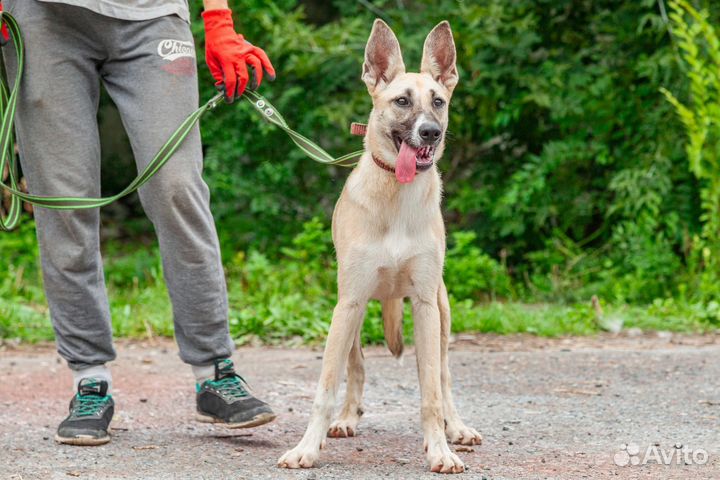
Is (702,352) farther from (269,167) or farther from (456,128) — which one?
(269,167)

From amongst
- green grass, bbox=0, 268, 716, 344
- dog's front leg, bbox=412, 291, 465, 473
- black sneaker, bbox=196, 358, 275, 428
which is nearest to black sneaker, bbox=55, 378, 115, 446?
black sneaker, bbox=196, 358, 275, 428

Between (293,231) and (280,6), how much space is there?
1.87 meters

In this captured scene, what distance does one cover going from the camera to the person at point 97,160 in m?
3.77

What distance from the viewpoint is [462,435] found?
390cm

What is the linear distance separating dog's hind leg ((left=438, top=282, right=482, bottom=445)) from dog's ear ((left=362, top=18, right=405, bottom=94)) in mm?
839

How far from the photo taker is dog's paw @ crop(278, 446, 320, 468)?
3.50m

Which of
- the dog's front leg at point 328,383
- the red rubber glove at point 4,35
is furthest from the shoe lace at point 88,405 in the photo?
Answer: the red rubber glove at point 4,35

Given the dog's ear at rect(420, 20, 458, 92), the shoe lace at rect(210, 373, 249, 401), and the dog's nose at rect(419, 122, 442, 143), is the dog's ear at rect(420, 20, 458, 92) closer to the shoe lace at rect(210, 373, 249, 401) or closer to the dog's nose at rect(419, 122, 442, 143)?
the dog's nose at rect(419, 122, 442, 143)

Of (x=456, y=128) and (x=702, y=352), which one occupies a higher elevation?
(x=456, y=128)

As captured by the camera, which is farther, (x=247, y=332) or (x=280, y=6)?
(x=280, y=6)

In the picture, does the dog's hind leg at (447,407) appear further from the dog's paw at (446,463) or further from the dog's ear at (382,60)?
the dog's ear at (382,60)

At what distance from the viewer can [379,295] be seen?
378 cm

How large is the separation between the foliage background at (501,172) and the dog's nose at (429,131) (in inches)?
122

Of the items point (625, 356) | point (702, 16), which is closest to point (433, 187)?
point (625, 356)
